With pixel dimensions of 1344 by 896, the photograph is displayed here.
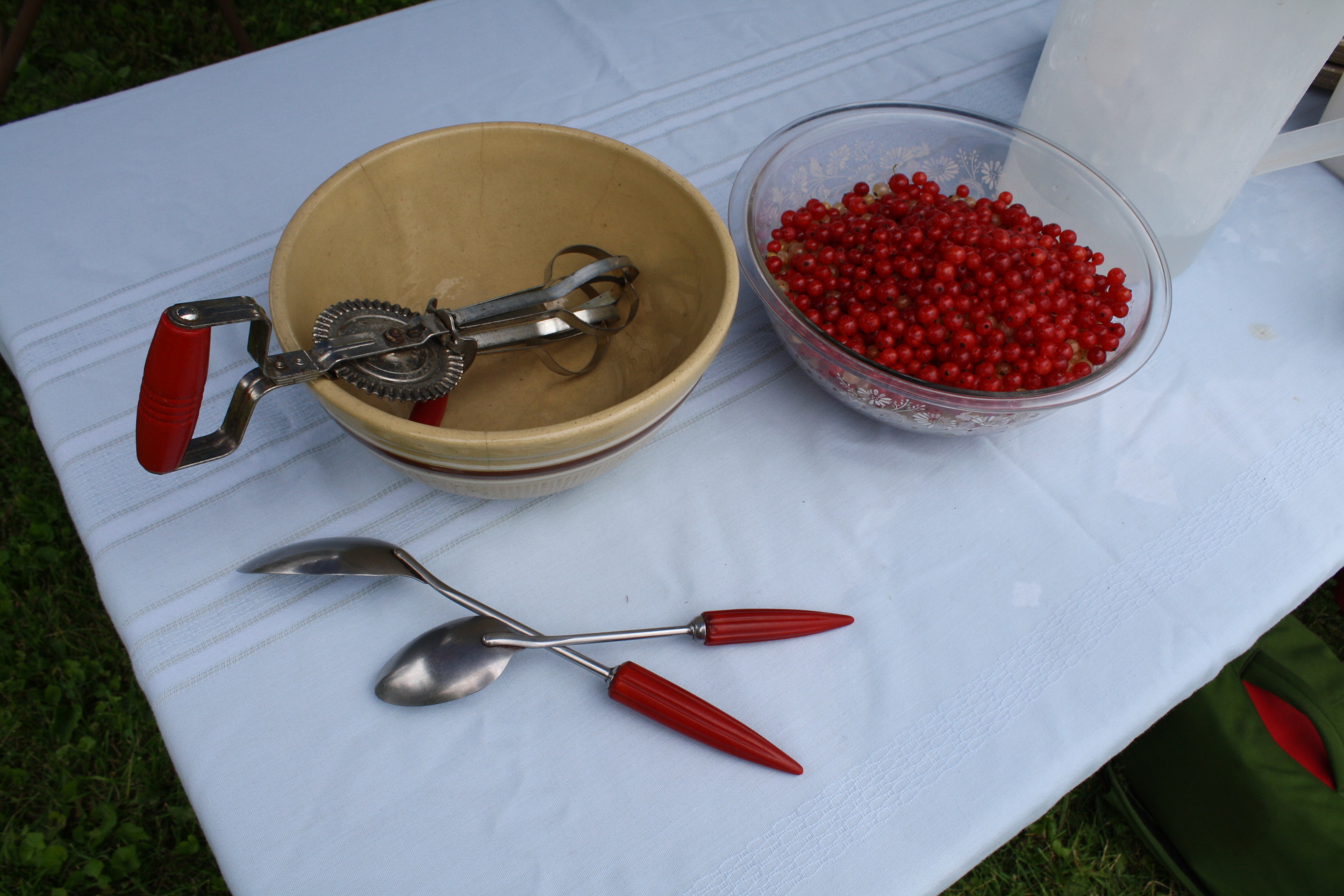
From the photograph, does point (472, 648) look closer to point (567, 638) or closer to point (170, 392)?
point (567, 638)

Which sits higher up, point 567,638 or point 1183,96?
point 1183,96

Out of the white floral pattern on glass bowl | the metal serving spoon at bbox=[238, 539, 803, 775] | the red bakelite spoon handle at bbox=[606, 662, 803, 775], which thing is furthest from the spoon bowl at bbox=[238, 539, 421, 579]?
the white floral pattern on glass bowl

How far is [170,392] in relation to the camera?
0.33 m

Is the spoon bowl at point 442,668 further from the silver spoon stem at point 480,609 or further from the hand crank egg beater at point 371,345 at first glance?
the hand crank egg beater at point 371,345

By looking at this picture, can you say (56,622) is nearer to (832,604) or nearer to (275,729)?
(275,729)

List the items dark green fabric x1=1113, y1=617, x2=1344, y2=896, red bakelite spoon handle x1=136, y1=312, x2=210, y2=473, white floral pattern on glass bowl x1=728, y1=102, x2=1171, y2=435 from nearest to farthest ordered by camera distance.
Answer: red bakelite spoon handle x1=136, y1=312, x2=210, y2=473 < white floral pattern on glass bowl x1=728, y1=102, x2=1171, y2=435 < dark green fabric x1=1113, y1=617, x2=1344, y2=896

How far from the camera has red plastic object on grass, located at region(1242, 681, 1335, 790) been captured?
0.64 metres

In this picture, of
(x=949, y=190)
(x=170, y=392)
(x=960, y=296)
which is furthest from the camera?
(x=949, y=190)

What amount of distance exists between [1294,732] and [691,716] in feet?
1.94

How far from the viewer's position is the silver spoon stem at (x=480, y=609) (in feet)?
1.26

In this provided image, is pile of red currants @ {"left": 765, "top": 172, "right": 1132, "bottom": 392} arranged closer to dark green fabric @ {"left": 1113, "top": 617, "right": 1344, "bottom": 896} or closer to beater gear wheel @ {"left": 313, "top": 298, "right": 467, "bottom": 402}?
beater gear wheel @ {"left": 313, "top": 298, "right": 467, "bottom": 402}

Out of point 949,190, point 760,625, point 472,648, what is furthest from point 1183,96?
point 472,648

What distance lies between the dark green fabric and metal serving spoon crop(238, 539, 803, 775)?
0.48 metres

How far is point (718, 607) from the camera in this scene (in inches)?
16.7
